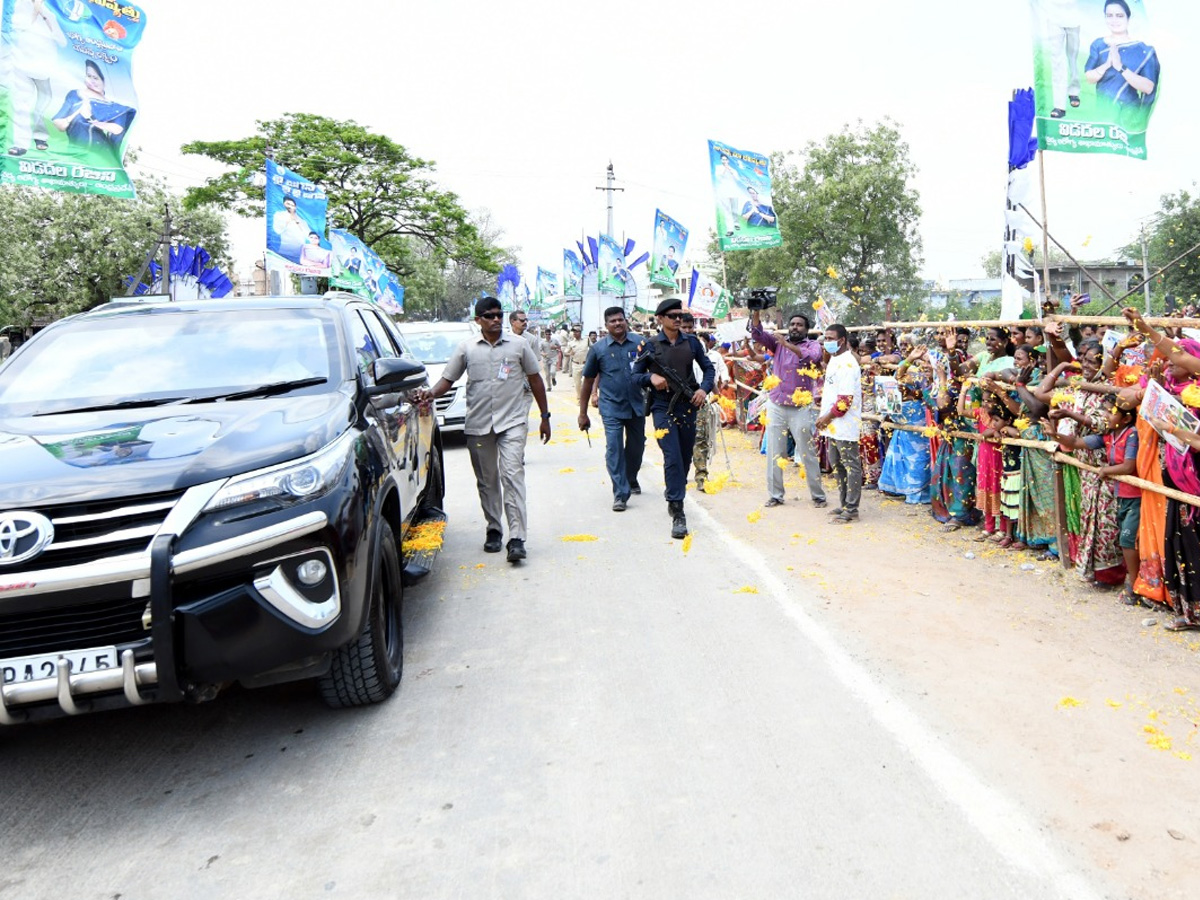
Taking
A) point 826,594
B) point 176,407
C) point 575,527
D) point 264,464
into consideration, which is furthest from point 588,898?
point 575,527

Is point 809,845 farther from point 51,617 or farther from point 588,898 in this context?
point 51,617

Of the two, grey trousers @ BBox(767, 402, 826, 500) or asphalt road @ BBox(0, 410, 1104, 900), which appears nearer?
asphalt road @ BBox(0, 410, 1104, 900)

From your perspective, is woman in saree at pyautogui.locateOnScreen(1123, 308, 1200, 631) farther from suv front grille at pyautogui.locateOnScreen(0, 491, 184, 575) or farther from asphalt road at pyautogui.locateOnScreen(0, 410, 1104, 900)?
suv front grille at pyautogui.locateOnScreen(0, 491, 184, 575)

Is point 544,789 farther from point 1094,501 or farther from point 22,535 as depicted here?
point 1094,501

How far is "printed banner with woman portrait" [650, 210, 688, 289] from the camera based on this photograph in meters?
24.6

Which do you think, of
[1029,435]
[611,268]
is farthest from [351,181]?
[1029,435]

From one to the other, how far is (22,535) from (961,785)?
11.5ft

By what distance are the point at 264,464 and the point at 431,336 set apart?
12086 millimetres

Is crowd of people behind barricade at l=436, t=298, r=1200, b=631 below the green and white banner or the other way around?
below

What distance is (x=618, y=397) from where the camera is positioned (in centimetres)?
895

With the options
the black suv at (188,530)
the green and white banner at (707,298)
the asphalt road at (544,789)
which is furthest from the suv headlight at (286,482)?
the green and white banner at (707,298)

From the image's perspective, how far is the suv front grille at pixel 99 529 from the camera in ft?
10.1

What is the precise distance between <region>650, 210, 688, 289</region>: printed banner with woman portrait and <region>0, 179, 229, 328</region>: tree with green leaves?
1986cm

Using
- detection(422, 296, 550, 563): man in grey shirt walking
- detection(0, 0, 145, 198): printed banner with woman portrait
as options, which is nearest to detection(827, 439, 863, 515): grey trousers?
detection(422, 296, 550, 563): man in grey shirt walking
